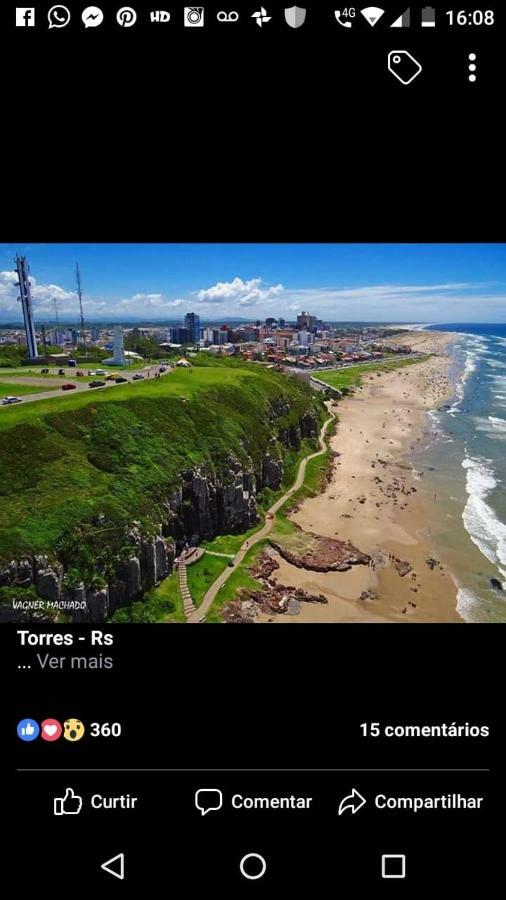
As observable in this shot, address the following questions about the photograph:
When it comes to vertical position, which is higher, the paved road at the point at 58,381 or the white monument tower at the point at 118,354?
the white monument tower at the point at 118,354
